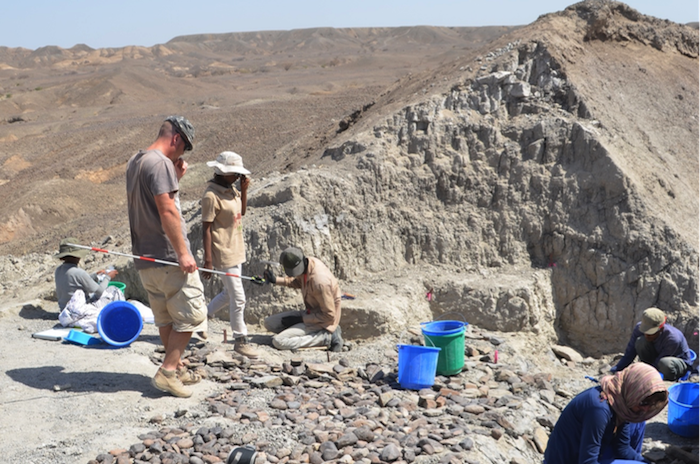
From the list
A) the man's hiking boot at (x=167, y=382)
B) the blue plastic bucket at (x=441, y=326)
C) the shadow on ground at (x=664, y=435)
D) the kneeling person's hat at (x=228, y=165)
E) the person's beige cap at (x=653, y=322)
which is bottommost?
the shadow on ground at (x=664, y=435)

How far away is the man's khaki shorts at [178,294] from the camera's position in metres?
4.47

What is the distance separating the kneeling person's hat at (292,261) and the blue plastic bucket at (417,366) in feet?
4.47

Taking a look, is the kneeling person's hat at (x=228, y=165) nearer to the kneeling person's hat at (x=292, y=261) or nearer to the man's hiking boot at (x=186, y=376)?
the kneeling person's hat at (x=292, y=261)

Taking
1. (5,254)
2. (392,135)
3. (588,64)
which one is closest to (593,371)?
(392,135)

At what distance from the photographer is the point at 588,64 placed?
9.41m

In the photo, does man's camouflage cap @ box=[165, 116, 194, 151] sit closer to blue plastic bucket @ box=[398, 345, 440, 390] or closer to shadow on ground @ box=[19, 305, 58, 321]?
blue plastic bucket @ box=[398, 345, 440, 390]

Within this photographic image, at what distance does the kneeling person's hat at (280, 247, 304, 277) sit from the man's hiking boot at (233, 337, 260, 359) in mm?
785

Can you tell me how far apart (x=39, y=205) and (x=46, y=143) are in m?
8.36

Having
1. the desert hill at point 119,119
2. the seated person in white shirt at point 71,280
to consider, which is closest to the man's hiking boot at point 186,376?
the seated person in white shirt at point 71,280

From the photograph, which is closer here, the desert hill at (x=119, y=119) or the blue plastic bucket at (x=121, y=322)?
the blue plastic bucket at (x=121, y=322)

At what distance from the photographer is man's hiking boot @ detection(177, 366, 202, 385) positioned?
4.85 metres

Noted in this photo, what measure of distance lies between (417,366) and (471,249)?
3053 millimetres

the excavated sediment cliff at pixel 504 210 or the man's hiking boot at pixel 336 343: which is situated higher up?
the excavated sediment cliff at pixel 504 210

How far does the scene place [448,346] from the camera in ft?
18.9
